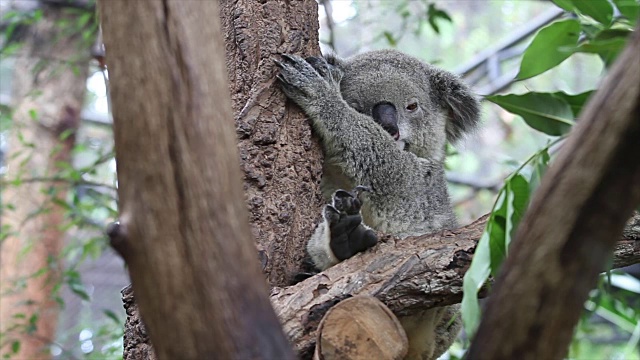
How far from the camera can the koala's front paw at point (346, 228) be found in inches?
76.7

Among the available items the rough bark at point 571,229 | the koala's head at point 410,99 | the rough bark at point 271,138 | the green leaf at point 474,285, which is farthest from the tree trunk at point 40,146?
the rough bark at point 571,229

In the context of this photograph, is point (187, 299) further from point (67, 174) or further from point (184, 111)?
point (67, 174)

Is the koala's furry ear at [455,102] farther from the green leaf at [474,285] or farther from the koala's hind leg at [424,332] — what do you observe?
the green leaf at [474,285]

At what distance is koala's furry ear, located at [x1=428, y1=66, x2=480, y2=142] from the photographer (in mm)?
2873

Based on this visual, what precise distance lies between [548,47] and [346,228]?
0.68 metres

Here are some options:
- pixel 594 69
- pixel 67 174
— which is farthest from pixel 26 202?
pixel 594 69

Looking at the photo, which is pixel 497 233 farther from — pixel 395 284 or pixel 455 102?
pixel 455 102

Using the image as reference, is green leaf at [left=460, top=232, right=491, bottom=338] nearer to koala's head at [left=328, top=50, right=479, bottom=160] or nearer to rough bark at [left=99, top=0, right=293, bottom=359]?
rough bark at [left=99, top=0, right=293, bottom=359]

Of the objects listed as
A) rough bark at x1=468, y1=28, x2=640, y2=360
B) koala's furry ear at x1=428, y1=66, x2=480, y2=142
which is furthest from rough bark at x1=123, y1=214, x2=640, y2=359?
koala's furry ear at x1=428, y1=66, x2=480, y2=142

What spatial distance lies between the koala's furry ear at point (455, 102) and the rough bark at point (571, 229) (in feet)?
6.07

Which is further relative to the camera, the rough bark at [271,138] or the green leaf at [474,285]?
the rough bark at [271,138]

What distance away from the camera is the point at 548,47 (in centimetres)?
197

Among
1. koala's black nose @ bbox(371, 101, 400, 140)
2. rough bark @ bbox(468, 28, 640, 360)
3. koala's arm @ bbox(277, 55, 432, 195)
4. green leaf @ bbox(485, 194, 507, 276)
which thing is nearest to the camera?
rough bark @ bbox(468, 28, 640, 360)

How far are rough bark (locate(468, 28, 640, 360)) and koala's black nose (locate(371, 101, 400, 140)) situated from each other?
157cm
